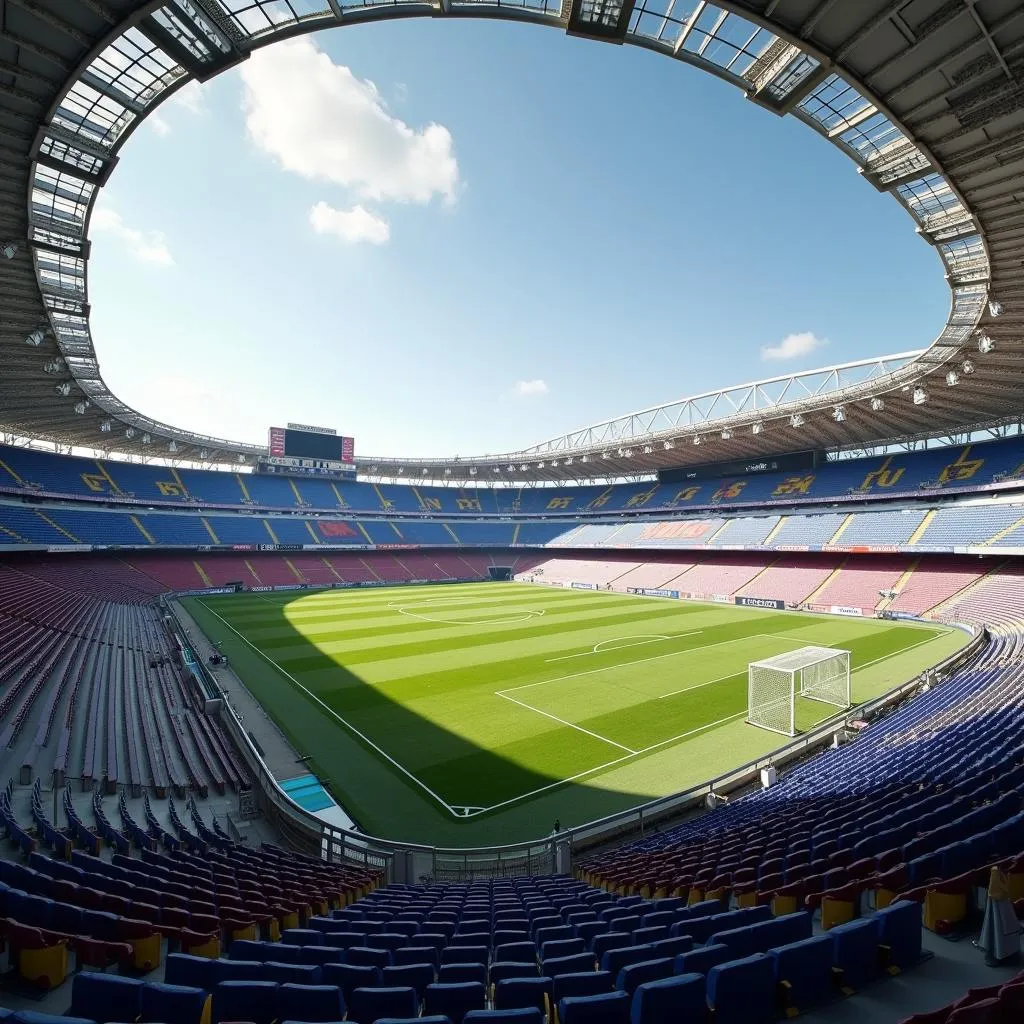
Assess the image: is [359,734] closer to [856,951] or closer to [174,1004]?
[174,1004]

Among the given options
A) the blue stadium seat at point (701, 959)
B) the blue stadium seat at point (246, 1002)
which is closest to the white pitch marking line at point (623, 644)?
the blue stadium seat at point (701, 959)

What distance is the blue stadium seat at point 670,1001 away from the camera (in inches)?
124

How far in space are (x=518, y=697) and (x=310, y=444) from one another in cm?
5280

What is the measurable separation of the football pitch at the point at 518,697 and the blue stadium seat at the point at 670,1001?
1075cm

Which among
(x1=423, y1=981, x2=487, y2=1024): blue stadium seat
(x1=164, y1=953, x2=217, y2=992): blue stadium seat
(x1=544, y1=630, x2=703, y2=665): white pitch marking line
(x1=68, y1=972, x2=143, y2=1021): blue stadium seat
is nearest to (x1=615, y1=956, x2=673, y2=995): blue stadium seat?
(x1=423, y1=981, x2=487, y2=1024): blue stadium seat

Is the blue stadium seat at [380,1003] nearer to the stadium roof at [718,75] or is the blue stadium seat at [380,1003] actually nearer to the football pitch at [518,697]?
the football pitch at [518,697]

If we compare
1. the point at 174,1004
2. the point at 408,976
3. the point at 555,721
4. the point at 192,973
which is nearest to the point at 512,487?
the point at 555,721

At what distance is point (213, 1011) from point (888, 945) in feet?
15.4

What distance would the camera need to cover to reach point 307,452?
65.8 m

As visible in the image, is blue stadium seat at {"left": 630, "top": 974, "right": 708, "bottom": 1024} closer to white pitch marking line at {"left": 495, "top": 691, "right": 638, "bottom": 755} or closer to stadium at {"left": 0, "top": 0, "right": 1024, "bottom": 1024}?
stadium at {"left": 0, "top": 0, "right": 1024, "bottom": 1024}

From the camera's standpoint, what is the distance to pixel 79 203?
52.5 feet

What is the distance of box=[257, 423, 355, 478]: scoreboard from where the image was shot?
6394cm

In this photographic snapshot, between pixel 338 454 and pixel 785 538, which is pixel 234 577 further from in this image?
pixel 785 538

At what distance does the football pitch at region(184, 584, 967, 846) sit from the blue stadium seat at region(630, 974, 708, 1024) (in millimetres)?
10749
